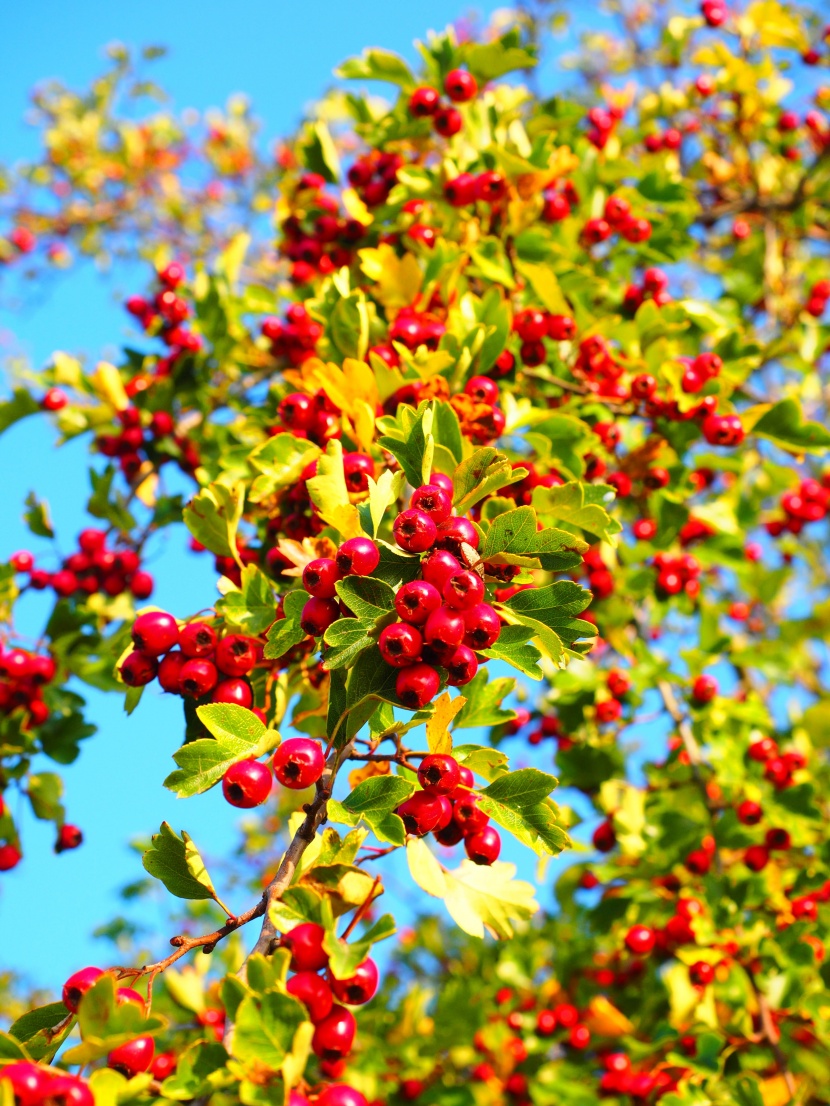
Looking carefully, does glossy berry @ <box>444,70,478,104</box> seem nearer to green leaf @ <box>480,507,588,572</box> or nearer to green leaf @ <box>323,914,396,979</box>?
green leaf @ <box>480,507,588,572</box>

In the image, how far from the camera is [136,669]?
5.56 ft

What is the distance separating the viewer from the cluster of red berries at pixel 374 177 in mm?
2953

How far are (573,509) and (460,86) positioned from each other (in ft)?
5.86

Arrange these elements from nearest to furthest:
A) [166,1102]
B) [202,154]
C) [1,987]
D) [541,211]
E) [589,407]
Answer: [166,1102], [589,407], [541,211], [1,987], [202,154]

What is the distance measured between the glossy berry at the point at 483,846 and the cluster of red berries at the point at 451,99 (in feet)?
7.61

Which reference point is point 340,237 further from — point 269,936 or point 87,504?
point 269,936

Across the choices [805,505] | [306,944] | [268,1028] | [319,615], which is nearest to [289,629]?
[319,615]

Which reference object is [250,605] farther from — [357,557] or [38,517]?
[38,517]

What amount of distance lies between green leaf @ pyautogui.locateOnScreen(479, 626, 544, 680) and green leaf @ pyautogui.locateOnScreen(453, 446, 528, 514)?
0.23 metres

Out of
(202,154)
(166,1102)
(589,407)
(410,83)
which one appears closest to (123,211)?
(202,154)

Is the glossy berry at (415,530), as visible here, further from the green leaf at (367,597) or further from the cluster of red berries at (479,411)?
the cluster of red berries at (479,411)

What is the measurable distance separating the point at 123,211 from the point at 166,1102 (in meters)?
8.04

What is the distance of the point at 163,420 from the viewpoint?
9.92 ft

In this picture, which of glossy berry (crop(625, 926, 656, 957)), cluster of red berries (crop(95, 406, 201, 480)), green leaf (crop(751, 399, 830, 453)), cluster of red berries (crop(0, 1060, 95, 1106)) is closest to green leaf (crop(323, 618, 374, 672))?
cluster of red berries (crop(0, 1060, 95, 1106))
